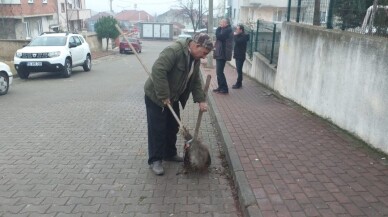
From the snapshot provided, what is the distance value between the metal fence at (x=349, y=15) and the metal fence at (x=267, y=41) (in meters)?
1.87

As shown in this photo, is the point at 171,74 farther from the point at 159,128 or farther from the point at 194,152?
the point at 194,152

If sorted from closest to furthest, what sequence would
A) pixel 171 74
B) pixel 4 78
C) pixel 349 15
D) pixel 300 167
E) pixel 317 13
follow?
pixel 171 74 → pixel 300 167 → pixel 349 15 → pixel 317 13 → pixel 4 78

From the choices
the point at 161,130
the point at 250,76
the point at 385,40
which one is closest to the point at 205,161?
the point at 161,130

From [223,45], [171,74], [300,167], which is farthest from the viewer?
[223,45]

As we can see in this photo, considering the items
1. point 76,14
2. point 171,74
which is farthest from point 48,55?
point 76,14

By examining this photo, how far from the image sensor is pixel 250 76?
13.0 meters

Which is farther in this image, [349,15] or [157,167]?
[349,15]

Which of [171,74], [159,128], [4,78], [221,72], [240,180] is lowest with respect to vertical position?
[240,180]

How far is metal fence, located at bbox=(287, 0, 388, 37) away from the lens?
5.35 metres

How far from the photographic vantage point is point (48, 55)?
13.5 meters

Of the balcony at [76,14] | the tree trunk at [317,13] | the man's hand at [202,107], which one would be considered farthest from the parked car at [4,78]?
the balcony at [76,14]

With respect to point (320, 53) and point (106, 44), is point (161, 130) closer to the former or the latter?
point (320, 53)

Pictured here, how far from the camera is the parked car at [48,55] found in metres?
13.4

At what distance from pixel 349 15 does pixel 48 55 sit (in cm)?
1072
